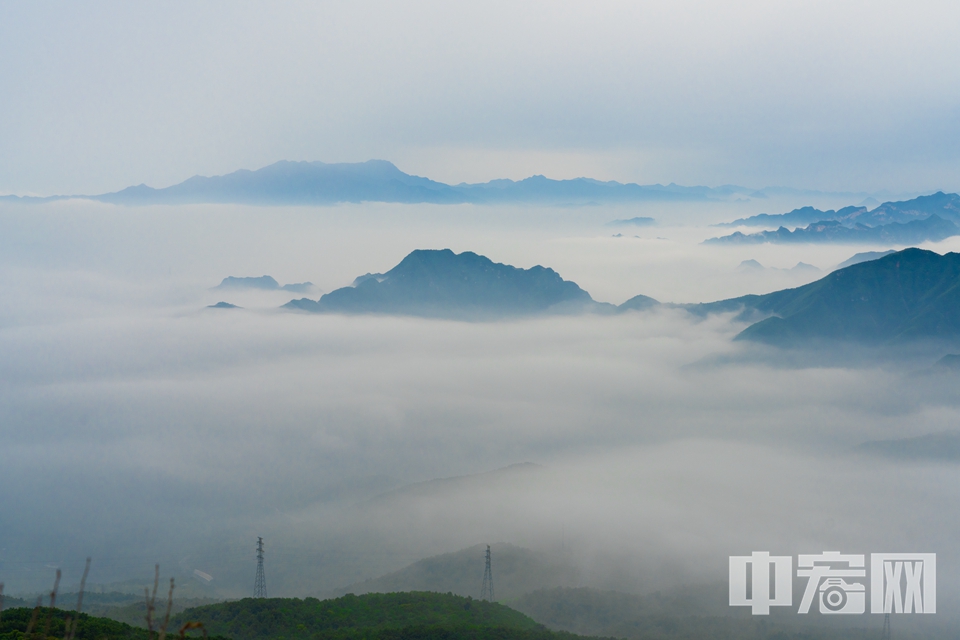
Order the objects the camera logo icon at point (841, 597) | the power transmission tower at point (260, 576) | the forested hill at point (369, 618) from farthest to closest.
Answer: the camera logo icon at point (841, 597) < the power transmission tower at point (260, 576) < the forested hill at point (369, 618)

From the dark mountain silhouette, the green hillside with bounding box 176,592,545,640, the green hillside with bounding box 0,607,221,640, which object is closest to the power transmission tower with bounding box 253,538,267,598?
the green hillside with bounding box 176,592,545,640

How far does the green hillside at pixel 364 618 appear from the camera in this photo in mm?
69250

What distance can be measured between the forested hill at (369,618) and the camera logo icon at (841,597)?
5385 cm

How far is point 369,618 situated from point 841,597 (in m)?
76.9

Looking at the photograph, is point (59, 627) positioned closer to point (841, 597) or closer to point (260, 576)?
point (260, 576)

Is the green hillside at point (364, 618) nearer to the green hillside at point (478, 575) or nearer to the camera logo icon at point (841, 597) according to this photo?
the green hillside at point (478, 575)

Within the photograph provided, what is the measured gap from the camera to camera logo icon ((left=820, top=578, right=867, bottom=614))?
102812mm

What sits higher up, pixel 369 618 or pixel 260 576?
pixel 260 576

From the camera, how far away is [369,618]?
7831 cm

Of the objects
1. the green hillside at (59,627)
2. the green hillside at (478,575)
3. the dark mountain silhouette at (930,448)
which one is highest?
the dark mountain silhouette at (930,448)

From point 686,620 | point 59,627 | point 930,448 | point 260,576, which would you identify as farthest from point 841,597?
point 930,448

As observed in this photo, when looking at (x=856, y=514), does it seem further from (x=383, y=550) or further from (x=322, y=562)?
(x=322, y=562)

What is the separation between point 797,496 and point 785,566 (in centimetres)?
6696

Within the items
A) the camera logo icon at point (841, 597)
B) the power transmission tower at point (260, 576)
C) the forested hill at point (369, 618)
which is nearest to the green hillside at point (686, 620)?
the camera logo icon at point (841, 597)
